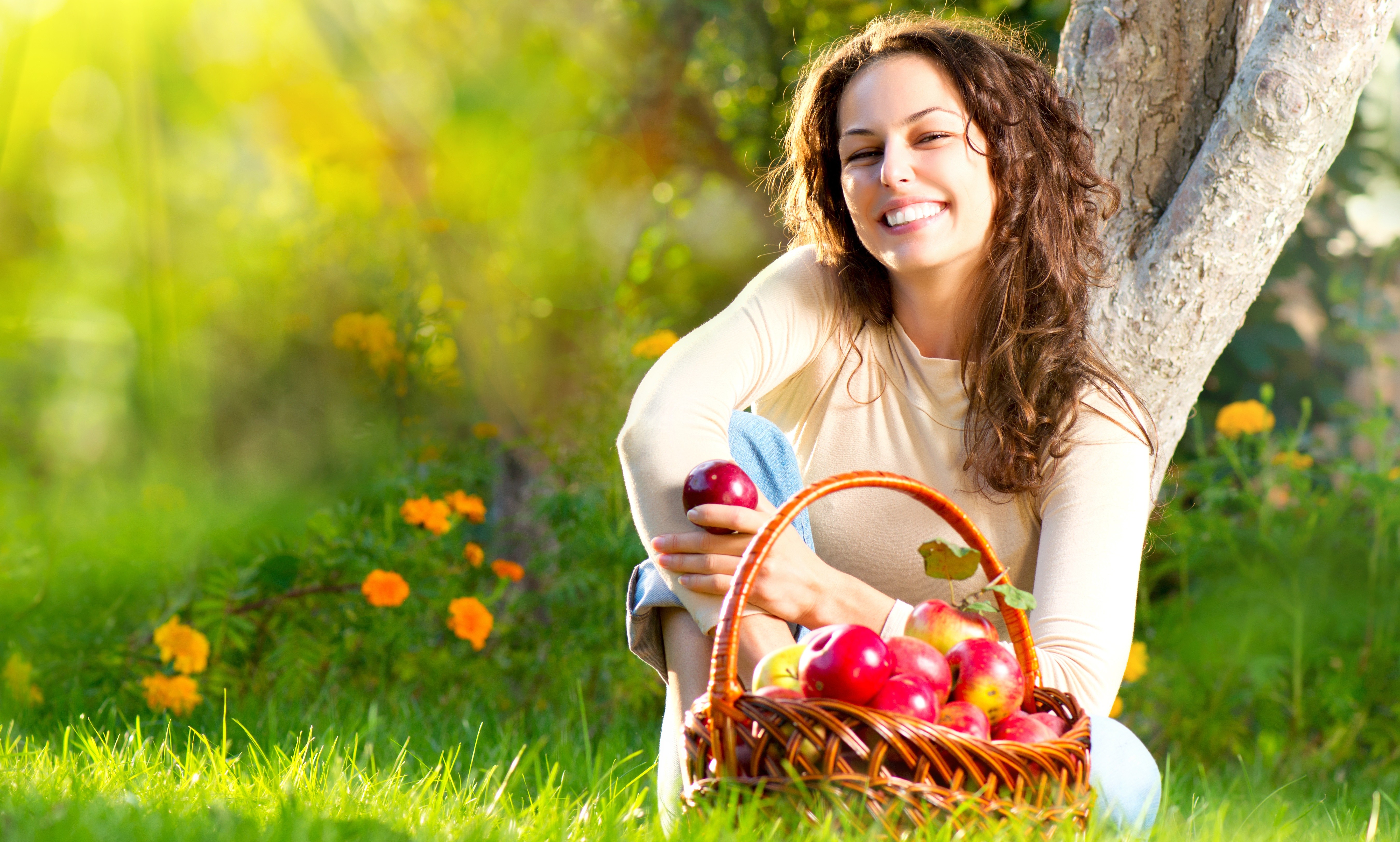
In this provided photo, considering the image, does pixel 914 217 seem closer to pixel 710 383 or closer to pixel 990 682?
pixel 710 383

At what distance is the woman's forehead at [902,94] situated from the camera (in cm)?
180

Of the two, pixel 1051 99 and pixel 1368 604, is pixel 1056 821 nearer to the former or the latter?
pixel 1051 99

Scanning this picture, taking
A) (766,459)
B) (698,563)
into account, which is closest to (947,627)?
(698,563)

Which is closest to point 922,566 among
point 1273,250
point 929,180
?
point 929,180

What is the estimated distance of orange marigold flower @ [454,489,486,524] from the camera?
8.82ft

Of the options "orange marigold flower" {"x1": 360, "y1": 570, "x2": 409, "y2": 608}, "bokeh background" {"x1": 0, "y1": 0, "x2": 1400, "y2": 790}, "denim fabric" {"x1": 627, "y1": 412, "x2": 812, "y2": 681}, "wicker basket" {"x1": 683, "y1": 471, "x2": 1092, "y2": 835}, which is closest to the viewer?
"wicker basket" {"x1": 683, "y1": 471, "x2": 1092, "y2": 835}

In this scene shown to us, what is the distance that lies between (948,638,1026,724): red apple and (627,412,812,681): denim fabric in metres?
0.42

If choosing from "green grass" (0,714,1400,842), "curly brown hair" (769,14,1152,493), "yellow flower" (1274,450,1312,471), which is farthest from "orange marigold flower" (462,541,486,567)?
Answer: "yellow flower" (1274,450,1312,471)

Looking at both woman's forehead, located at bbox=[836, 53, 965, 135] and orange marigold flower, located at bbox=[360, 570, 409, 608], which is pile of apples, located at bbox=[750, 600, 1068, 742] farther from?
orange marigold flower, located at bbox=[360, 570, 409, 608]

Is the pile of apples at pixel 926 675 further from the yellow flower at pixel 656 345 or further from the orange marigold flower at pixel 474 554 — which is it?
the yellow flower at pixel 656 345

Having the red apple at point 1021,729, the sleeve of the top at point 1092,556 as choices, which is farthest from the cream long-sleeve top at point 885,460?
the red apple at point 1021,729

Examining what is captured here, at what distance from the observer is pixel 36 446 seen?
3518 mm

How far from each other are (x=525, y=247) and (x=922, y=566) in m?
3.00

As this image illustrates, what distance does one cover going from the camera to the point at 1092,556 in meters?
1.66
